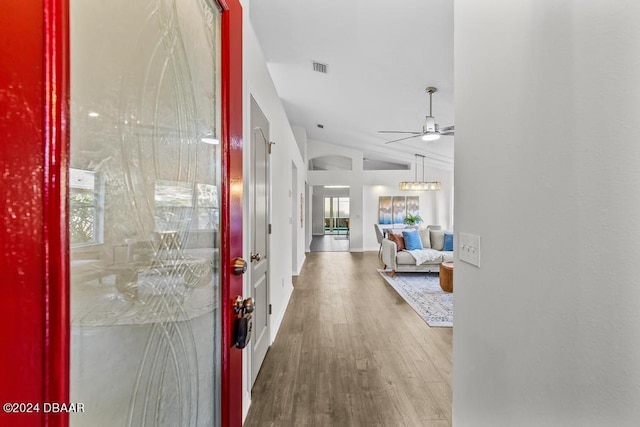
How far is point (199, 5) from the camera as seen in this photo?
0.84 m

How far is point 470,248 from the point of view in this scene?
133 centimetres

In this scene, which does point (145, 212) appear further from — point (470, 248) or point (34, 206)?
point (470, 248)

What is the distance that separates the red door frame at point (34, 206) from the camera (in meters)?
0.33

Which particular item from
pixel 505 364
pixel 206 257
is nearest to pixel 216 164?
pixel 206 257

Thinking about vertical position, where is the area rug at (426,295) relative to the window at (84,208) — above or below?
below

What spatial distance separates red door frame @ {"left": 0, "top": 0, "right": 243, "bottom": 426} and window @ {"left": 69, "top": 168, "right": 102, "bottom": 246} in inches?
1.2

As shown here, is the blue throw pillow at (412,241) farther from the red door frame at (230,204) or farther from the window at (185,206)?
the window at (185,206)

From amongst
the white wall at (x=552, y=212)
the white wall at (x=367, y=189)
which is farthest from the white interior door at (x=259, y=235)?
the white wall at (x=367, y=189)

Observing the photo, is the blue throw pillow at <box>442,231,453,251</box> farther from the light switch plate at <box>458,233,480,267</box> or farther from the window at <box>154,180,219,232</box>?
the window at <box>154,180,219,232</box>

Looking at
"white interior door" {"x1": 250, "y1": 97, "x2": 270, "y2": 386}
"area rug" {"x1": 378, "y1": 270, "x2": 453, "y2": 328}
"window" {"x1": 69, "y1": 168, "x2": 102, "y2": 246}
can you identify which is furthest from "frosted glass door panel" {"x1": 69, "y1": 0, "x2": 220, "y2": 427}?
"area rug" {"x1": 378, "y1": 270, "x2": 453, "y2": 328}

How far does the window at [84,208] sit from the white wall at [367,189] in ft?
29.5

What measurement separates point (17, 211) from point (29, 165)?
2.2 inches

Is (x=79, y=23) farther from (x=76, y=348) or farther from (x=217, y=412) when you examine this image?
(x=217, y=412)

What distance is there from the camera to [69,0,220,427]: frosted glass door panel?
0.48 m
